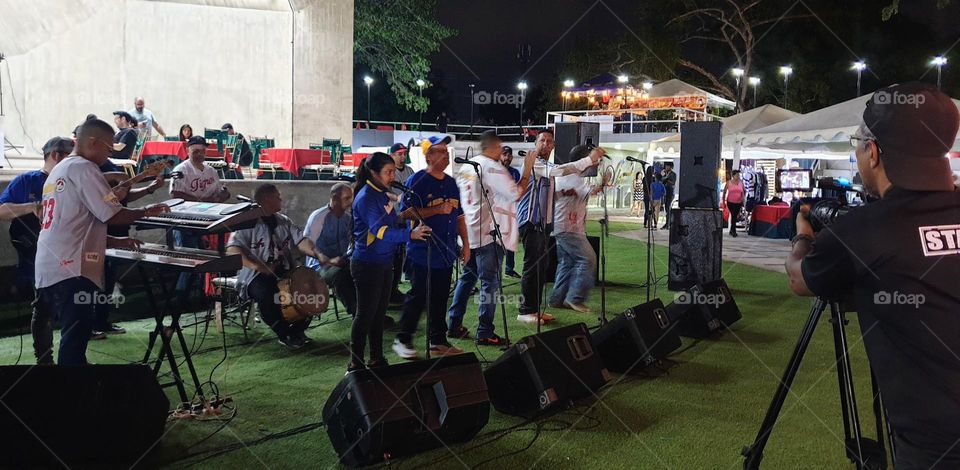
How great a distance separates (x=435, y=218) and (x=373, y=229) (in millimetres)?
792

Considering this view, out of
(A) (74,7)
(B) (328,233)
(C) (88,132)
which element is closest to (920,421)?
(C) (88,132)

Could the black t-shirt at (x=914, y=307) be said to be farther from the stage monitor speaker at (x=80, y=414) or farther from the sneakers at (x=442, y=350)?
the sneakers at (x=442, y=350)

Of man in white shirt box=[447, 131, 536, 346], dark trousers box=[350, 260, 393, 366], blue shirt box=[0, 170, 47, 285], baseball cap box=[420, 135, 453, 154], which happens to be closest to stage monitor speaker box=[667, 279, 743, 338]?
man in white shirt box=[447, 131, 536, 346]

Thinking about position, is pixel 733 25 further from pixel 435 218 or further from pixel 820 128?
pixel 435 218

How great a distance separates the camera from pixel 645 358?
5715 millimetres

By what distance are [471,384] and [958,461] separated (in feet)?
8.86

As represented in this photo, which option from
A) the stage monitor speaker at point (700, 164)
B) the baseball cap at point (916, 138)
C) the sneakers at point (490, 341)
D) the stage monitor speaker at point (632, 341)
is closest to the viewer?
the baseball cap at point (916, 138)

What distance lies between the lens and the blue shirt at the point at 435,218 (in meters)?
5.84

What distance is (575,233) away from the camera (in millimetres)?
7984

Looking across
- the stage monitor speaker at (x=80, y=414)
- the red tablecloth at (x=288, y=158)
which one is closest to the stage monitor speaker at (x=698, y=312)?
the stage monitor speaker at (x=80, y=414)

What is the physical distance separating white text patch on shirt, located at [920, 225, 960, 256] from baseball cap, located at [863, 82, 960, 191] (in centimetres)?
12

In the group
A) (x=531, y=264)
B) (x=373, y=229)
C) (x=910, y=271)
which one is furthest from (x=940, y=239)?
(x=531, y=264)

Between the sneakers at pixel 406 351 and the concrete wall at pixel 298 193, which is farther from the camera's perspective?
the concrete wall at pixel 298 193

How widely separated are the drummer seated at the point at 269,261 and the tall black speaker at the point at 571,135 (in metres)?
4.48
